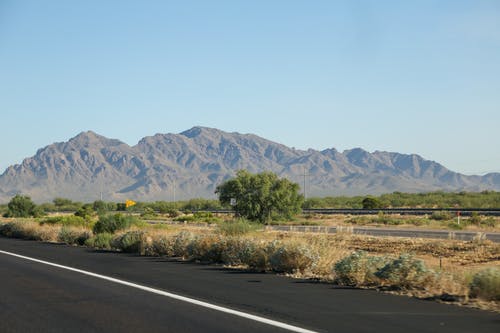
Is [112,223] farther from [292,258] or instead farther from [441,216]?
[441,216]

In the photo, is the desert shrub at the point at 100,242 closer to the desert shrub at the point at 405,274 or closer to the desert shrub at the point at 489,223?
the desert shrub at the point at 405,274

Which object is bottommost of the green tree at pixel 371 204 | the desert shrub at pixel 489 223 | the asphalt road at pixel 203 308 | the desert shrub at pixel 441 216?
the asphalt road at pixel 203 308

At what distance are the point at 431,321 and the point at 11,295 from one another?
302 inches

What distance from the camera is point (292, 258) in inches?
660

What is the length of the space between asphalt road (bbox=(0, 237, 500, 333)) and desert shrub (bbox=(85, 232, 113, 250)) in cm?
868

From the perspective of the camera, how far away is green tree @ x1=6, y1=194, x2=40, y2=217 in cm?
8175

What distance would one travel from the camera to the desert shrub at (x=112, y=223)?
103 ft

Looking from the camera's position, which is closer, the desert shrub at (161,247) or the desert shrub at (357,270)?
the desert shrub at (357,270)

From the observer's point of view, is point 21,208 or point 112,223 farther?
point 21,208

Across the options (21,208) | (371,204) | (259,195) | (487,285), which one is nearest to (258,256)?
(487,285)

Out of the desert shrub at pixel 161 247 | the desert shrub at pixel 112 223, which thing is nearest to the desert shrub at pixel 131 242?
the desert shrub at pixel 161 247

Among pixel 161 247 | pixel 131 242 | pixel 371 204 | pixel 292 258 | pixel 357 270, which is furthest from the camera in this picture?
pixel 371 204

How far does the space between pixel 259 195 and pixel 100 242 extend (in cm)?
3038

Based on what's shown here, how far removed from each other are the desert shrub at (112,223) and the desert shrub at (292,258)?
1595 cm
